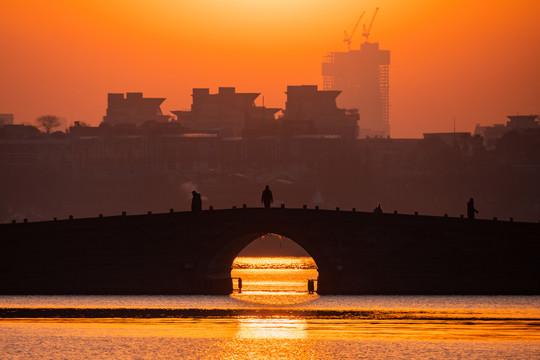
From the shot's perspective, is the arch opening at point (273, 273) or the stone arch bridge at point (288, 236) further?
the arch opening at point (273, 273)

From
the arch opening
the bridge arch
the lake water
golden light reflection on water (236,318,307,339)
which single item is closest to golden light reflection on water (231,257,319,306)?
the arch opening

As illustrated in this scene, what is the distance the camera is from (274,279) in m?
115

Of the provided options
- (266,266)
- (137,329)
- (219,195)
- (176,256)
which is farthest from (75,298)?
(219,195)

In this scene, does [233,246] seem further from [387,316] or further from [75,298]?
[387,316]

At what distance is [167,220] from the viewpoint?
81.8 meters

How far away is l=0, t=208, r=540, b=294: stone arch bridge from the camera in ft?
263

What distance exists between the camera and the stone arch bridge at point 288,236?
80.2 m

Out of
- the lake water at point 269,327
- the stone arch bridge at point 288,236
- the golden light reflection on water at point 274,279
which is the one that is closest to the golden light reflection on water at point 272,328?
the lake water at point 269,327

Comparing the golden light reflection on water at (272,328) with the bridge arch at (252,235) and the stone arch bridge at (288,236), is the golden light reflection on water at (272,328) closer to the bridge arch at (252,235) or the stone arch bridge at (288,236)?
the bridge arch at (252,235)

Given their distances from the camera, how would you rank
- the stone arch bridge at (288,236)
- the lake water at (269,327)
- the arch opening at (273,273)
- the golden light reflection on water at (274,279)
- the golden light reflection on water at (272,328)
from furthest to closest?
the arch opening at (273,273) → the golden light reflection on water at (274,279) → the stone arch bridge at (288,236) → the golden light reflection on water at (272,328) → the lake water at (269,327)

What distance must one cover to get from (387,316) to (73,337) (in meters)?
15.1

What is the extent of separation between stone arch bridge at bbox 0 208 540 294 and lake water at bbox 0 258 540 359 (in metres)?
1.50

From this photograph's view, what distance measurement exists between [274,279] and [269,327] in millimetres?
46948

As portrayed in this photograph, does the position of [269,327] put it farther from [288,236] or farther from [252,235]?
[252,235]
